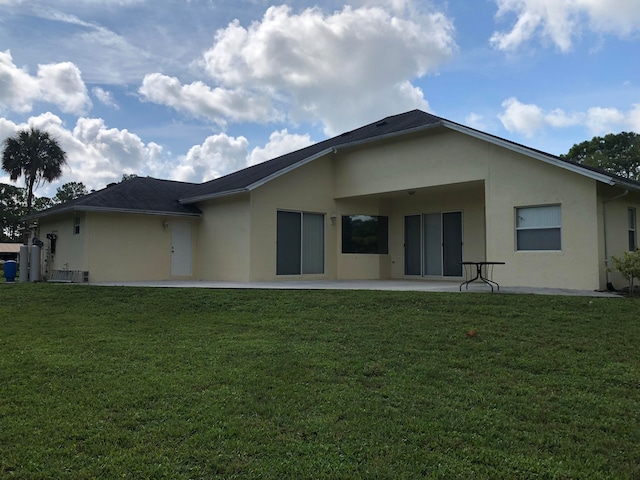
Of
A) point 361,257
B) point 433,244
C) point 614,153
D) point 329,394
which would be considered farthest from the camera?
point 614,153

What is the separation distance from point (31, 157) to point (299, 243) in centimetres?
2581

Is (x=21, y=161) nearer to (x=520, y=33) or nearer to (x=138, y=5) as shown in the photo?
(x=138, y=5)

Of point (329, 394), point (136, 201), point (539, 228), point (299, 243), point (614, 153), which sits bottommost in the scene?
point (329, 394)

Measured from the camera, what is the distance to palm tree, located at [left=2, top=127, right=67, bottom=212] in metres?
32.3

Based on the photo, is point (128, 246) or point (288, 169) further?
point (128, 246)

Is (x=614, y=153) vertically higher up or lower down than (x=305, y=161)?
higher up

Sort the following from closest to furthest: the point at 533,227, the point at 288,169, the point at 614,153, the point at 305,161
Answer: the point at 533,227, the point at 288,169, the point at 305,161, the point at 614,153

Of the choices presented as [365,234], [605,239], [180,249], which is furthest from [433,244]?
[180,249]

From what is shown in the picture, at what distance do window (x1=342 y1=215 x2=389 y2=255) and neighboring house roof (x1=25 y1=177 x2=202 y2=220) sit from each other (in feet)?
16.4

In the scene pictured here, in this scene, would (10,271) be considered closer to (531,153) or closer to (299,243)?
(299,243)

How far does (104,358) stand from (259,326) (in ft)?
7.93

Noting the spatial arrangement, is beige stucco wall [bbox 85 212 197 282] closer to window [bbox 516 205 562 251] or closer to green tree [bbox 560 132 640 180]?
window [bbox 516 205 562 251]

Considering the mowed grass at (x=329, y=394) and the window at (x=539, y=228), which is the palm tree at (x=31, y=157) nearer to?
the mowed grass at (x=329, y=394)

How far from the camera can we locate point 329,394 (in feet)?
14.9
